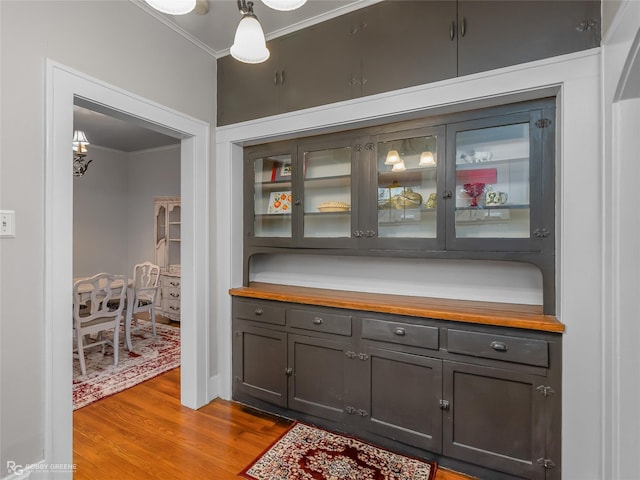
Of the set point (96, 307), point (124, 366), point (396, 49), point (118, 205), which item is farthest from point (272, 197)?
→ point (118, 205)

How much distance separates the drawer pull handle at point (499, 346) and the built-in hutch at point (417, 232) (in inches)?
0.4

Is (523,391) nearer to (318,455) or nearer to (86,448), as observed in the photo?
(318,455)

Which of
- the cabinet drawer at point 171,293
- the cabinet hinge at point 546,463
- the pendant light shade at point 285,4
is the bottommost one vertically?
the cabinet hinge at point 546,463

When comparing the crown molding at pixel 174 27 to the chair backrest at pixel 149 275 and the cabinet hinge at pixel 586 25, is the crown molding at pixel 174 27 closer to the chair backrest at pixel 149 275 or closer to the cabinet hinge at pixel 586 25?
the cabinet hinge at pixel 586 25

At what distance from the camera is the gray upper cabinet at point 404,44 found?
197 cm

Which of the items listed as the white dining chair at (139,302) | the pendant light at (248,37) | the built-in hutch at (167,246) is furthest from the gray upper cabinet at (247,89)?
the built-in hutch at (167,246)

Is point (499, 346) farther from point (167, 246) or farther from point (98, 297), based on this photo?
point (167, 246)

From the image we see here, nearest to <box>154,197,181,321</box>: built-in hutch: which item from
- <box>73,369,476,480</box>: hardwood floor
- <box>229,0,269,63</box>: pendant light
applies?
<box>73,369,476,480</box>: hardwood floor

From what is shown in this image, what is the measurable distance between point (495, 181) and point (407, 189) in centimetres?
55

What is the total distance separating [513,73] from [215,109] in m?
2.27

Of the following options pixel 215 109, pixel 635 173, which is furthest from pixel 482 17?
pixel 215 109

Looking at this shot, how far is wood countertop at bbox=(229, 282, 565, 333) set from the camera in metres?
1.78

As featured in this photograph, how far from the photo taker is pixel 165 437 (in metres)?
2.27

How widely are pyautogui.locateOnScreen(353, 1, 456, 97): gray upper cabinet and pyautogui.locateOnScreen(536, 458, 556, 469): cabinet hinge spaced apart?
7.26 ft
